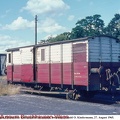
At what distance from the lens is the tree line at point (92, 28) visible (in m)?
58.6

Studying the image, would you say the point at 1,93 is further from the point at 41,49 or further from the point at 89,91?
the point at 89,91

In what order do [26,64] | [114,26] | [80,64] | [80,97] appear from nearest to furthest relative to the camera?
[80,64]
[80,97]
[26,64]
[114,26]

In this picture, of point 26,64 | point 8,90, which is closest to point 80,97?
point 26,64

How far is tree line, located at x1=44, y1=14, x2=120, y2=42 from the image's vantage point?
58.6 metres

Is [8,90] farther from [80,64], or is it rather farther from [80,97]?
[80,64]

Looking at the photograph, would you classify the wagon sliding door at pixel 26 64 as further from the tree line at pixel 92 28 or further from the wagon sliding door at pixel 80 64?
the tree line at pixel 92 28

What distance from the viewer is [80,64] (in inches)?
587

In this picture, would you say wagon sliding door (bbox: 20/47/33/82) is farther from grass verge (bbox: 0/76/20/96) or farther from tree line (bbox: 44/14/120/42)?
tree line (bbox: 44/14/120/42)

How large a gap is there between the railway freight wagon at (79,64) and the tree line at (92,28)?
38.3 metres

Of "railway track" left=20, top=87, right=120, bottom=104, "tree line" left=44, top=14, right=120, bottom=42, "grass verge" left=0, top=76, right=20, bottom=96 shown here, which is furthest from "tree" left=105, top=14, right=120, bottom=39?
"grass verge" left=0, top=76, right=20, bottom=96

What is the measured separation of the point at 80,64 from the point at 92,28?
5269 cm

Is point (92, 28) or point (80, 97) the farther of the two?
point (92, 28)

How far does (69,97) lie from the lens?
15.8 meters

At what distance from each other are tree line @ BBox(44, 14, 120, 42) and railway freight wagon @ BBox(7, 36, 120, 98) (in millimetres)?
38338
